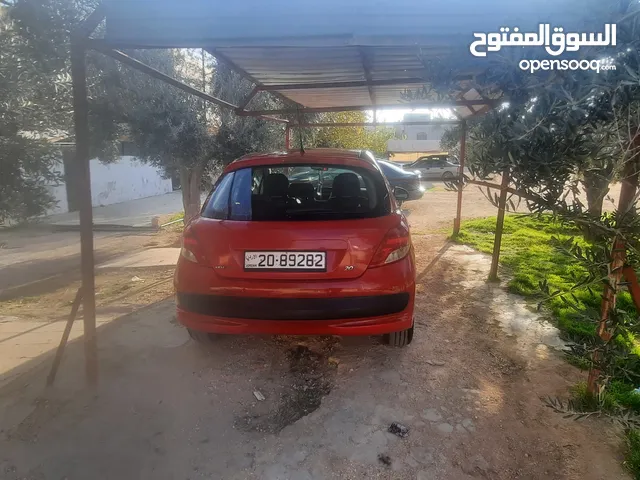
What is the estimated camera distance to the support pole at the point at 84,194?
2957 millimetres

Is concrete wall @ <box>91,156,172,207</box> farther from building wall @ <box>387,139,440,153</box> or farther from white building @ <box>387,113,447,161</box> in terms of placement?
building wall @ <box>387,139,440,153</box>

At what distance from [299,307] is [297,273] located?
0.23 m

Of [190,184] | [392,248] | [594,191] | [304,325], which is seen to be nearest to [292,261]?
[304,325]

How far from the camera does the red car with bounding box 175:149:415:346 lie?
2.96 metres

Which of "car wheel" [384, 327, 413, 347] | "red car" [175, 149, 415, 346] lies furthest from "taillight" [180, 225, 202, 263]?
"car wheel" [384, 327, 413, 347]

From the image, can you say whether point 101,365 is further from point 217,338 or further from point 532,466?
point 532,466

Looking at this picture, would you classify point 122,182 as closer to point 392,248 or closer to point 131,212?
point 131,212

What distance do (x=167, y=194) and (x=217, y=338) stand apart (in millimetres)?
17946

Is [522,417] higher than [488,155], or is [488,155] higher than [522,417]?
[488,155]

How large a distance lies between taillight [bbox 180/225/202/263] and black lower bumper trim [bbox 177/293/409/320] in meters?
0.28

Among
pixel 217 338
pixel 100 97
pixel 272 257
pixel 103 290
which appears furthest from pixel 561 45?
pixel 100 97

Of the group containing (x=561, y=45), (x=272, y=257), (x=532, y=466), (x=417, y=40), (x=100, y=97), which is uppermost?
(x=100, y=97)

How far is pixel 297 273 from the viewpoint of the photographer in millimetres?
2963

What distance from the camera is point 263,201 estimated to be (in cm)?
341
